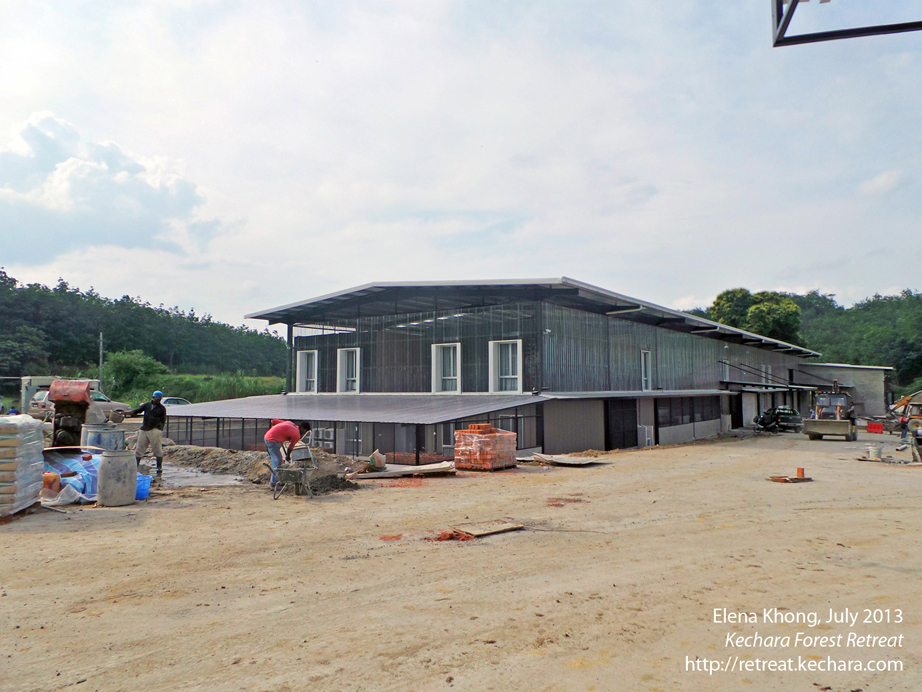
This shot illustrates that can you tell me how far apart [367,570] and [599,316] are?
1988cm

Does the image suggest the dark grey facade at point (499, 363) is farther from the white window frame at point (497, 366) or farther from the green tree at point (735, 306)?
the green tree at point (735, 306)

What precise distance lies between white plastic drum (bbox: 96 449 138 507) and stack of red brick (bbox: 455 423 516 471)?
328 inches

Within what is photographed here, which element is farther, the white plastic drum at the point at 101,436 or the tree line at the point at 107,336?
the tree line at the point at 107,336

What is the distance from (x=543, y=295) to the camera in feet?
69.4

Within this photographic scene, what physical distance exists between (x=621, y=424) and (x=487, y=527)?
17603mm

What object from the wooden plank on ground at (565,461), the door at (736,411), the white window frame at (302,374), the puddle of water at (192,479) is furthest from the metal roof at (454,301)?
the puddle of water at (192,479)

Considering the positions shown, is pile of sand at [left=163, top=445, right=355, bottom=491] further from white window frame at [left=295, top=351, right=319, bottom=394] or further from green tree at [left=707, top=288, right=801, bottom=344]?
green tree at [left=707, top=288, right=801, bottom=344]

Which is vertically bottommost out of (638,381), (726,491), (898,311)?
(726,491)

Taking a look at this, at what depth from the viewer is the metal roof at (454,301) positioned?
69.2 feet

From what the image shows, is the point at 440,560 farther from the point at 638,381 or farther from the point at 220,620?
the point at 638,381

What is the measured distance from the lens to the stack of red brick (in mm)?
15898

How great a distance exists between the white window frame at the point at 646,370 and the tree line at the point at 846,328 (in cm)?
3313

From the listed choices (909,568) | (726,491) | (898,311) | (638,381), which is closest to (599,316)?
(638,381)

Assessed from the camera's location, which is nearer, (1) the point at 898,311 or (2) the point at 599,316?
(2) the point at 599,316
